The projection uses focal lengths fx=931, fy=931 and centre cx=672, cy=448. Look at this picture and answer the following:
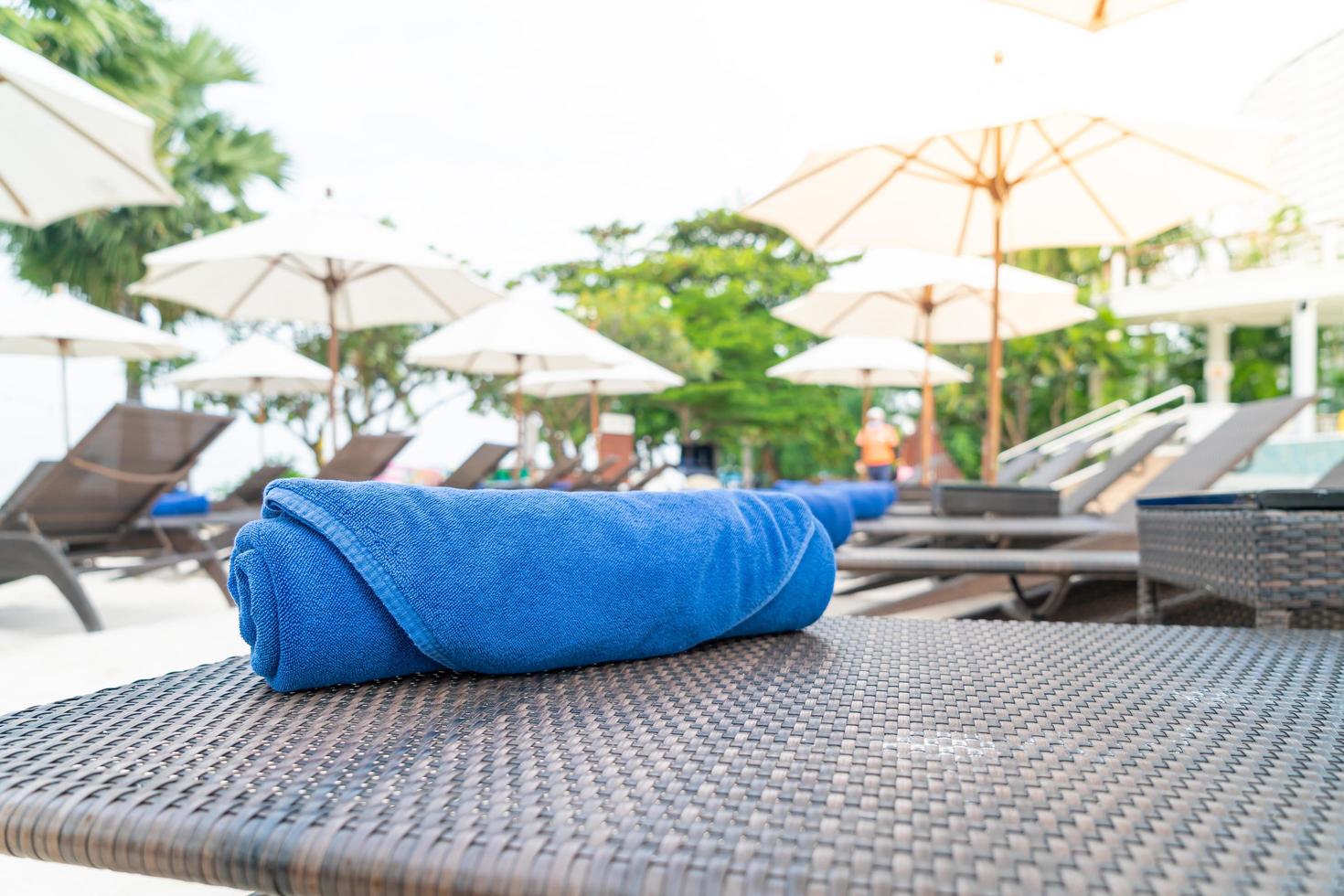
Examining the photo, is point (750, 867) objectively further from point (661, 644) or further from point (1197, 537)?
point (1197, 537)

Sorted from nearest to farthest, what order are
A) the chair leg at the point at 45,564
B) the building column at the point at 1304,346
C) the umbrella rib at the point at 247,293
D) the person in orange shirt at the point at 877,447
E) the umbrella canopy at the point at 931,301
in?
the chair leg at the point at 45,564 < the umbrella canopy at the point at 931,301 < the umbrella rib at the point at 247,293 < the person in orange shirt at the point at 877,447 < the building column at the point at 1304,346

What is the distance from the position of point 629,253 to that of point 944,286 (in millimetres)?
15135

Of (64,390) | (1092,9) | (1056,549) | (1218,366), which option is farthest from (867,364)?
(1218,366)

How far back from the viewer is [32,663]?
301 cm

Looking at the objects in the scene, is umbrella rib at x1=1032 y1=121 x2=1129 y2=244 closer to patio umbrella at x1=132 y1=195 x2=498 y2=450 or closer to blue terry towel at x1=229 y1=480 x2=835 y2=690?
patio umbrella at x1=132 y1=195 x2=498 y2=450

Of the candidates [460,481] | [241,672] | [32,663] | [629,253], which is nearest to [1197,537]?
[241,672]

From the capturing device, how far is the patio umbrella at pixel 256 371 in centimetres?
911

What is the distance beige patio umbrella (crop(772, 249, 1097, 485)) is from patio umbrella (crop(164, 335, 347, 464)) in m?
4.93

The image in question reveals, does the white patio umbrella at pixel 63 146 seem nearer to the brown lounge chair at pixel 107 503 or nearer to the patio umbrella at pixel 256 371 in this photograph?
the brown lounge chair at pixel 107 503

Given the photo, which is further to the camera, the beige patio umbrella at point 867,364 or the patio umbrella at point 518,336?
the beige patio umbrella at point 867,364

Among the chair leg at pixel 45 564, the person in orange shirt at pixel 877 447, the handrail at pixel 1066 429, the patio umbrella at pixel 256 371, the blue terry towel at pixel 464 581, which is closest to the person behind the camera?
the blue terry towel at pixel 464 581

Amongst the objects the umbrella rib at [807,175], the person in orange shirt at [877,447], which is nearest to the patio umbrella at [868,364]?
the person in orange shirt at [877,447]

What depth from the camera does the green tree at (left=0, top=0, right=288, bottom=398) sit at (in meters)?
10.5

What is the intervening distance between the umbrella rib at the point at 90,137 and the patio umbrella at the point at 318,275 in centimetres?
67
